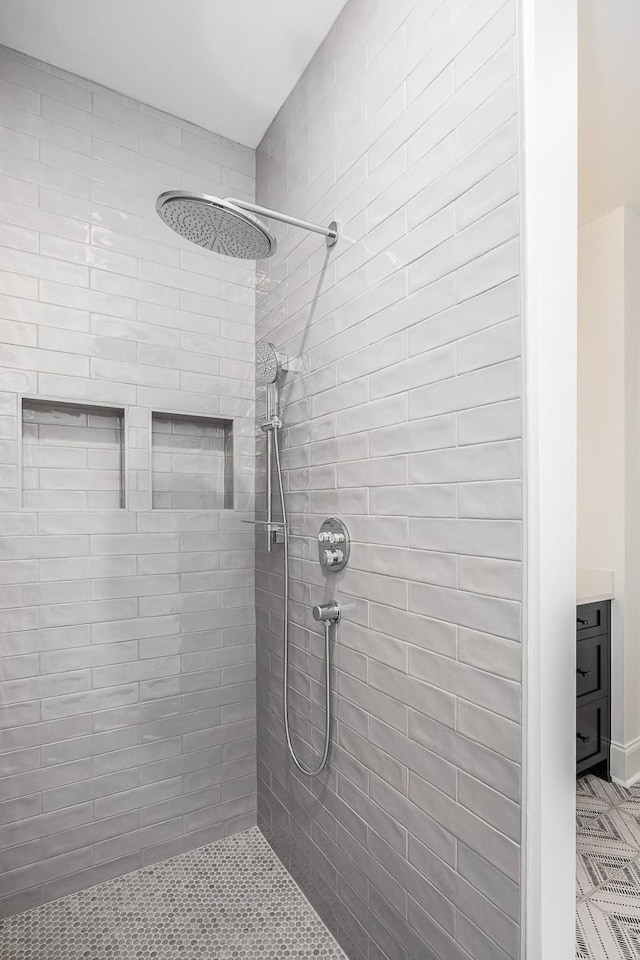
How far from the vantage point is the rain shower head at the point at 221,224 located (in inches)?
48.4

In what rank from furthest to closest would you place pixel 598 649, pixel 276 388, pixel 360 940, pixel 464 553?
pixel 598 649
pixel 276 388
pixel 360 940
pixel 464 553

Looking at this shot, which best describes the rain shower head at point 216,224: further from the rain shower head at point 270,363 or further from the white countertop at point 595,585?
the white countertop at point 595,585

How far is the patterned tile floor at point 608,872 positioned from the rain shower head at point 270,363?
78.6 inches

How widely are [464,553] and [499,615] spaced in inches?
5.5

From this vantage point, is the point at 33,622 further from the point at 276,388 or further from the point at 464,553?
the point at 464,553

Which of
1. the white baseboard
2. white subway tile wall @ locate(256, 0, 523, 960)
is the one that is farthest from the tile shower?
the white baseboard

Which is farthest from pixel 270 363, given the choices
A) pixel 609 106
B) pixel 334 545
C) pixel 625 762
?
pixel 625 762

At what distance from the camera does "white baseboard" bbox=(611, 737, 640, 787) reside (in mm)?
2451

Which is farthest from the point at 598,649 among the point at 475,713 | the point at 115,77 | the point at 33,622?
the point at 115,77

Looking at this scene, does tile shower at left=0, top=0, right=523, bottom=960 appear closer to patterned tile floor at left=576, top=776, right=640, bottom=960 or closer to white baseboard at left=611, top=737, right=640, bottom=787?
patterned tile floor at left=576, top=776, right=640, bottom=960

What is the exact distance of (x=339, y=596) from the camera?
152 centimetres

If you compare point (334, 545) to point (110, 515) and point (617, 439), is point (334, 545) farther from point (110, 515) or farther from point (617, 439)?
point (617, 439)

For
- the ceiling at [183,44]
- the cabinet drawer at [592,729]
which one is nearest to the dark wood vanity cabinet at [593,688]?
the cabinet drawer at [592,729]

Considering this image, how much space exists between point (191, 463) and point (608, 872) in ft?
6.88
